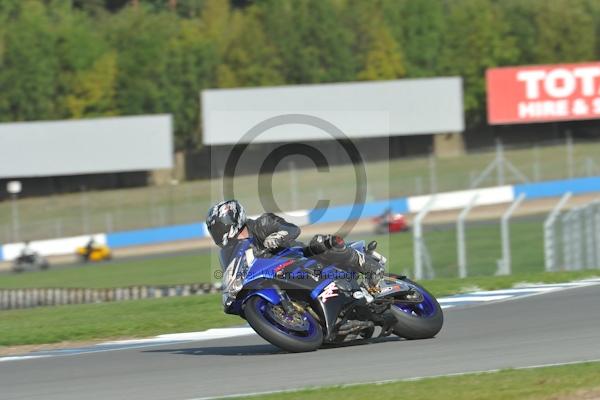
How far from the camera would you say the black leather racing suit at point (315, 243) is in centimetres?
882

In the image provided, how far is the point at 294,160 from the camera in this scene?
1714 inches

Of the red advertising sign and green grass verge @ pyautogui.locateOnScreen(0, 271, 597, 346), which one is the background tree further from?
green grass verge @ pyautogui.locateOnScreen(0, 271, 597, 346)

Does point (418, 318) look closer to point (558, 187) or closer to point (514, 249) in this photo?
point (514, 249)

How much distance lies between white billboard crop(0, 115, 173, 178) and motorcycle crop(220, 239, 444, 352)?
40.4m

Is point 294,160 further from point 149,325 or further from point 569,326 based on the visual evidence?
point 569,326

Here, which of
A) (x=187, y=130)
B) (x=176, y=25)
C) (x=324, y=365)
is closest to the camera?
(x=324, y=365)

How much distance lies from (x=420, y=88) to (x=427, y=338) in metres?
41.3

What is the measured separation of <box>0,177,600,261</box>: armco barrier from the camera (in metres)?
39.2

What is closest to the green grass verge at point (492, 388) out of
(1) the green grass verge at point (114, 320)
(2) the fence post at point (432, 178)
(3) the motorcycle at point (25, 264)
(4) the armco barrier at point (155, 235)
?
(1) the green grass verge at point (114, 320)

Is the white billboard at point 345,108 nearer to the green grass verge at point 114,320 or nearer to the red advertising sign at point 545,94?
the red advertising sign at point 545,94

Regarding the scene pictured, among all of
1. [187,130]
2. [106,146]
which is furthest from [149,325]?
[187,130]

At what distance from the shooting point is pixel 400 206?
39.9m

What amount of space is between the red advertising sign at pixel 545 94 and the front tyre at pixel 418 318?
4001 centimetres

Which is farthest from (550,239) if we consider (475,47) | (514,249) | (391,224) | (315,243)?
(475,47)
